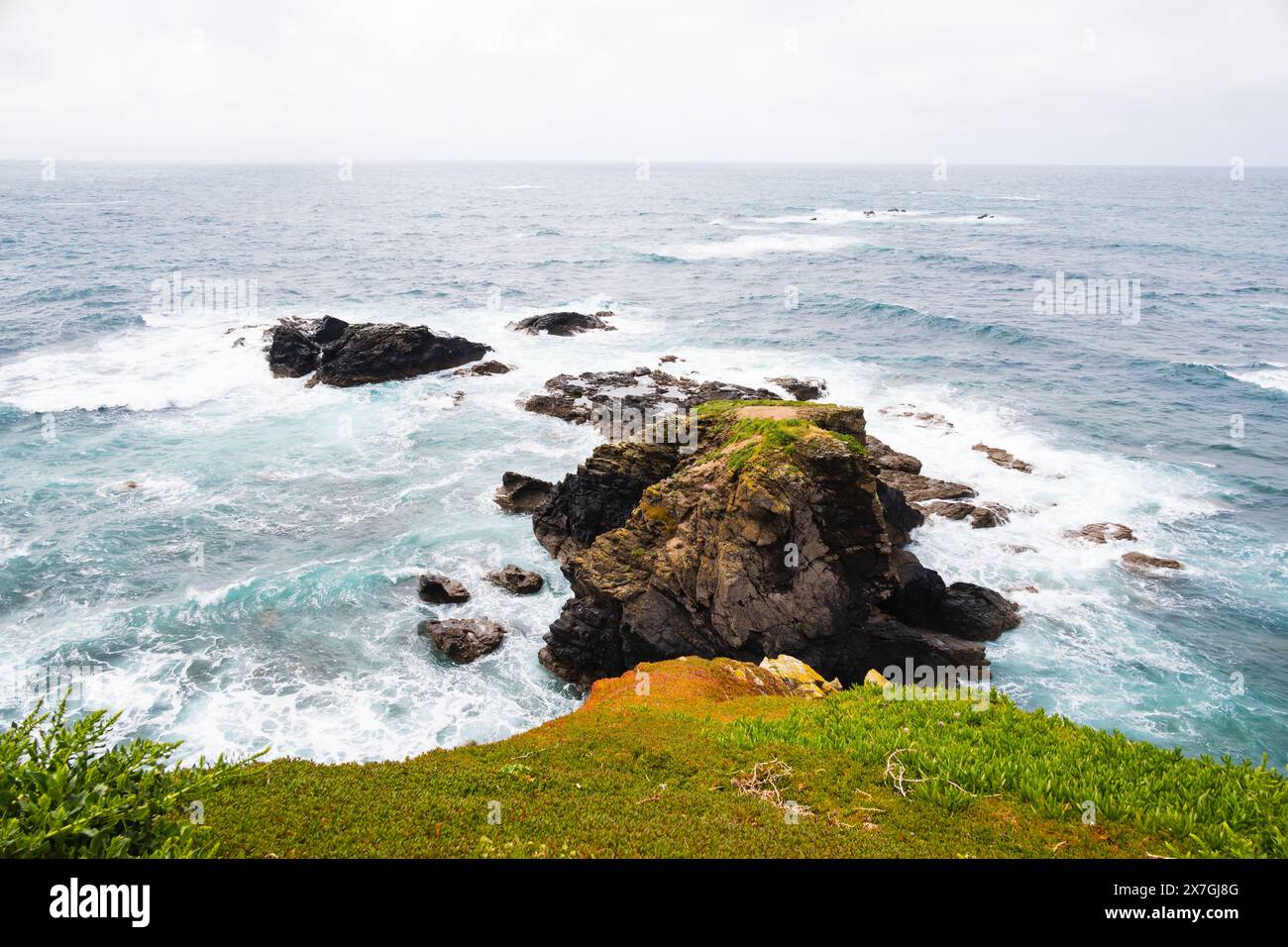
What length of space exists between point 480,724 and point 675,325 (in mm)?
47295

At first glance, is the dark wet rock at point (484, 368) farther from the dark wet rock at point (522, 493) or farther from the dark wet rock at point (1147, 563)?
the dark wet rock at point (1147, 563)

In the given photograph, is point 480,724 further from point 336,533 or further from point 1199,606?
point 1199,606

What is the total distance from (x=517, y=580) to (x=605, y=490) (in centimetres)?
485

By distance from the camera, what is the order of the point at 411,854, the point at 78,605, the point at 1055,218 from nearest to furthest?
1. the point at 411,854
2. the point at 78,605
3. the point at 1055,218

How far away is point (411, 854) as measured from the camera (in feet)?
29.9

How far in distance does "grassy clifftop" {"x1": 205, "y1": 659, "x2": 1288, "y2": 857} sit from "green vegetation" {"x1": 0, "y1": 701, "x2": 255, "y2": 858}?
1344 millimetres

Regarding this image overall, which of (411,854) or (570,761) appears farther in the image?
(570,761)

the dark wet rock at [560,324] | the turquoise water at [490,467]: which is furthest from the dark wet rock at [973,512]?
the dark wet rock at [560,324]

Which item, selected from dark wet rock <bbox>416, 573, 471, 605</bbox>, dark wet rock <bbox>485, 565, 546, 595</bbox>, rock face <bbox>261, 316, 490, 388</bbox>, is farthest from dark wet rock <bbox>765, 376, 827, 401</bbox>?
dark wet rock <bbox>416, 573, 471, 605</bbox>

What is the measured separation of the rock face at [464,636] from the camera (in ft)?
77.2

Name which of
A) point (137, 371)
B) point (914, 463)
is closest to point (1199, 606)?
point (914, 463)

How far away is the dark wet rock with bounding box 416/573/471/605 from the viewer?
2617 centimetres

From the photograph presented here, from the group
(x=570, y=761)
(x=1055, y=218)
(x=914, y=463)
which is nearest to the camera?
(x=570, y=761)

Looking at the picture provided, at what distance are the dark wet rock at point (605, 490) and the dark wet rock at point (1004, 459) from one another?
64.4ft
